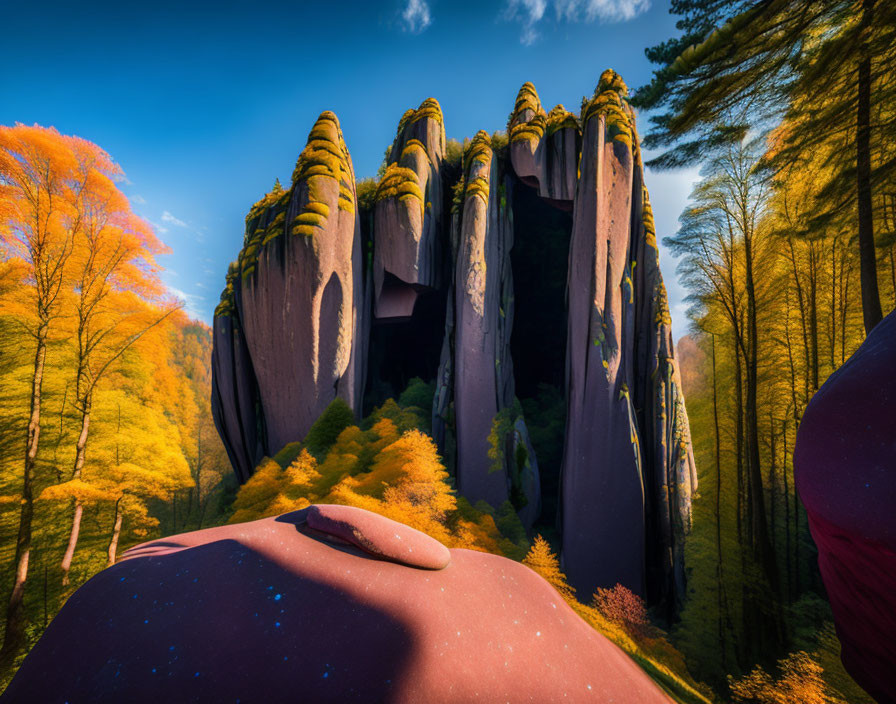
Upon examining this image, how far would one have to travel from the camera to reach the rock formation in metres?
7.67

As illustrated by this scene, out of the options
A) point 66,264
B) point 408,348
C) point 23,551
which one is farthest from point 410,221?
point 23,551

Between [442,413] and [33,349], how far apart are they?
29.8ft

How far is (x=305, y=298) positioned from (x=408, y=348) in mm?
5392

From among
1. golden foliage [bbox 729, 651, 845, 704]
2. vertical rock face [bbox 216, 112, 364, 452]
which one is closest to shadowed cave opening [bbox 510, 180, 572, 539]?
vertical rock face [bbox 216, 112, 364, 452]

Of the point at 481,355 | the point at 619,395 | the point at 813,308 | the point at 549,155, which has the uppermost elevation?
the point at 549,155

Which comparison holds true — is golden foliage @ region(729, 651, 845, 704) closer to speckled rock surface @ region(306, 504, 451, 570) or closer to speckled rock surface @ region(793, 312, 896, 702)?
speckled rock surface @ region(793, 312, 896, 702)

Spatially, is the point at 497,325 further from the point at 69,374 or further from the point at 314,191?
the point at 69,374

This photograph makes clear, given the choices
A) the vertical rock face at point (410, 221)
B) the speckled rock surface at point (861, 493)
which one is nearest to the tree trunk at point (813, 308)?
the speckled rock surface at point (861, 493)

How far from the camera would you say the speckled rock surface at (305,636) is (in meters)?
1.63

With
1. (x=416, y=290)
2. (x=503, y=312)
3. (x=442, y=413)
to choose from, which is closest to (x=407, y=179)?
(x=416, y=290)

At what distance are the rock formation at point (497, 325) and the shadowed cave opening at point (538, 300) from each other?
0.80m

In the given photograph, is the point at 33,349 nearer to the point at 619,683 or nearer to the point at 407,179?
the point at 407,179

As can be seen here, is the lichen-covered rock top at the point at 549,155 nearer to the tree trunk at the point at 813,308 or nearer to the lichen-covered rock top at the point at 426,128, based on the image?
the lichen-covered rock top at the point at 426,128

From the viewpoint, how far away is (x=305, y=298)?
8.67 meters
